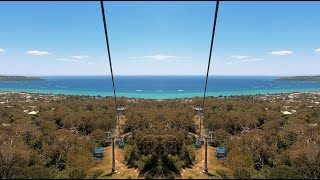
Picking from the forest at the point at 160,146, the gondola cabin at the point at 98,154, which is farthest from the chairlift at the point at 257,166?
the gondola cabin at the point at 98,154

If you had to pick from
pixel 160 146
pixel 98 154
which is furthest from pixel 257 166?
pixel 160 146

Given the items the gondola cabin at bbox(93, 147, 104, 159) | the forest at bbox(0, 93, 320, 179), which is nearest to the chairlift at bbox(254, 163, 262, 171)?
the forest at bbox(0, 93, 320, 179)

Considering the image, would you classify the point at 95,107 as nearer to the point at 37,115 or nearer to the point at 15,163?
the point at 37,115

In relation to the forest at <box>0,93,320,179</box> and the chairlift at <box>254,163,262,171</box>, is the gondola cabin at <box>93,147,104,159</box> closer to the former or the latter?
the forest at <box>0,93,320,179</box>

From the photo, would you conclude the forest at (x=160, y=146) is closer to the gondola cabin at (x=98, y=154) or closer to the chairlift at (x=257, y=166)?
the chairlift at (x=257, y=166)

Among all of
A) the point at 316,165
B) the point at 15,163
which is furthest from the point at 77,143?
the point at 316,165

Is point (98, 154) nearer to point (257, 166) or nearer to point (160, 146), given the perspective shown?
point (160, 146)

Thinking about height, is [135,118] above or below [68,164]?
above

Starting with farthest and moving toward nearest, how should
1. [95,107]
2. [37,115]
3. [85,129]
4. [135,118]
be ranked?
[95,107] < [37,115] < [85,129] < [135,118]

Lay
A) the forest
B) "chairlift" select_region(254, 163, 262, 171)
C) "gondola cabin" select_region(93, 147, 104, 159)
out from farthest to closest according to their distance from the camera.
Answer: "gondola cabin" select_region(93, 147, 104, 159), "chairlift" select_region(254, 163, 262, 171), the forest

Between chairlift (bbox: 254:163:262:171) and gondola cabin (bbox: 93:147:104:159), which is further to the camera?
gondola cabin (bbox: 93:147:104:159)

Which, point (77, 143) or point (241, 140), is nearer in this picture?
point (77, 143)
